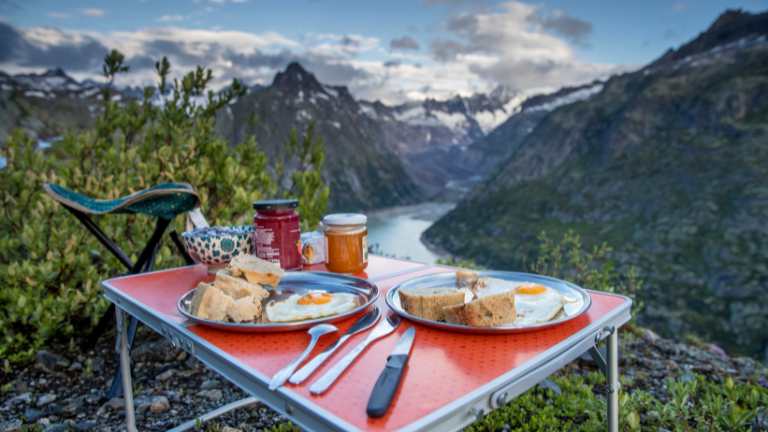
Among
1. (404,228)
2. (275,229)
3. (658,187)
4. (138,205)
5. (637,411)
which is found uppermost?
(138,205)

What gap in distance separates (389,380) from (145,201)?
8.48 feet

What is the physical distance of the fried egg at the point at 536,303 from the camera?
5.56ft

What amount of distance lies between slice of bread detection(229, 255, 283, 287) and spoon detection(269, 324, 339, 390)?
528 mm

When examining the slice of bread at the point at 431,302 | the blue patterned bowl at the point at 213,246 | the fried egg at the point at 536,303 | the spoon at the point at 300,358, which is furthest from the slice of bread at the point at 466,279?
the blue patterned bowl at the point at 213,246

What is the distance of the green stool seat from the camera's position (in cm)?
308

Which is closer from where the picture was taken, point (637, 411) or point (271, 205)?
point (271, 205)

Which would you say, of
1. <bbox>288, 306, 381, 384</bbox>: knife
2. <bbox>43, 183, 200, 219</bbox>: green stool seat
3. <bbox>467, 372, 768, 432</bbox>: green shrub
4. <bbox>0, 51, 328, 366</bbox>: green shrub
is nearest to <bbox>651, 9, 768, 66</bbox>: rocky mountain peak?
<bbox>0, 51, 328, 366</bbox>: green shrub

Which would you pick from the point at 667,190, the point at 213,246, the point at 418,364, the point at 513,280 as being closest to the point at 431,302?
the point at 418,364

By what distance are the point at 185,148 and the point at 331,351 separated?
4.42 meters

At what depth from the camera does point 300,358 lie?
1.36m

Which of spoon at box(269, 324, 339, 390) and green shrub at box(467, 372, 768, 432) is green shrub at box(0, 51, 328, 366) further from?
spoon at box(269, 324, 339, 390)

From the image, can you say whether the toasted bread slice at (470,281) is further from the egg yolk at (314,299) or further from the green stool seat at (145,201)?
the green stool seat at (145,201)

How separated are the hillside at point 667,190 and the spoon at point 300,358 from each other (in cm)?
6773

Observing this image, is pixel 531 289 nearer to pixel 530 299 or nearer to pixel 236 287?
pixel 530 299
